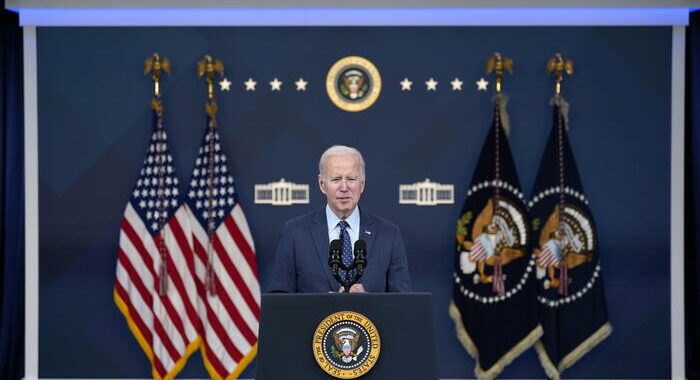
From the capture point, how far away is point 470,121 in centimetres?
613

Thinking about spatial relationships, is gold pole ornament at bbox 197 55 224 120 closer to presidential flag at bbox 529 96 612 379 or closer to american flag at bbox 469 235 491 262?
american flag at bbox 469 235 491 262

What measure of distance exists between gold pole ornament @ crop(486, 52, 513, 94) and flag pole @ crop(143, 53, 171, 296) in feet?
7.48

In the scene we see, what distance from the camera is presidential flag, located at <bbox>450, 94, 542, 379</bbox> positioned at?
19.4ft

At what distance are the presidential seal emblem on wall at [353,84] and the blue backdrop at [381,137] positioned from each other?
2.4 inches

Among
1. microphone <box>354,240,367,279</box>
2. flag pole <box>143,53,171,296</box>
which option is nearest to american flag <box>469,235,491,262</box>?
flag pole <box>143,53,171,296</box>

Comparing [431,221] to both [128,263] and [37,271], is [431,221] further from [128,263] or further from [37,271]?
[37,271]

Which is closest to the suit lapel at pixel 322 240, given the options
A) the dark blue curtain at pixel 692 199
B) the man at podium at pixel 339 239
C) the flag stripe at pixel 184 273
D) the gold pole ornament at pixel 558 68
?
the man at podium at pixel 339 239

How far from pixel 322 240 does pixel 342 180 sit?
9.8 inches

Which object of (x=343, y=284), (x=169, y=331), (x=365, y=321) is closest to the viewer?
(x=365, y=321)

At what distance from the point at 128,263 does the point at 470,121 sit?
2.62 meters

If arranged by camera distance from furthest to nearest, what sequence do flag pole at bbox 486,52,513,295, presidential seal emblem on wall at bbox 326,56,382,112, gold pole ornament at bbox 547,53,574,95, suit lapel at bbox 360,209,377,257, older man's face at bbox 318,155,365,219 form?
presidential seal emblem on wall at bbox 326,56,382,112
gold pole ornament at bbox 547,53,574,95
flag pole at bbox 486,52,513,295
suit lapel at bbox 360,209,377,257
older man's face at bbox 318,155,365,219

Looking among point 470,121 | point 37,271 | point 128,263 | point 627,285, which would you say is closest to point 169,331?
point 128,263

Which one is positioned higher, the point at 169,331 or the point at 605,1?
the point at 605,1

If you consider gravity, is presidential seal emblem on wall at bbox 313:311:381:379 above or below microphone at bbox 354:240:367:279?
below
